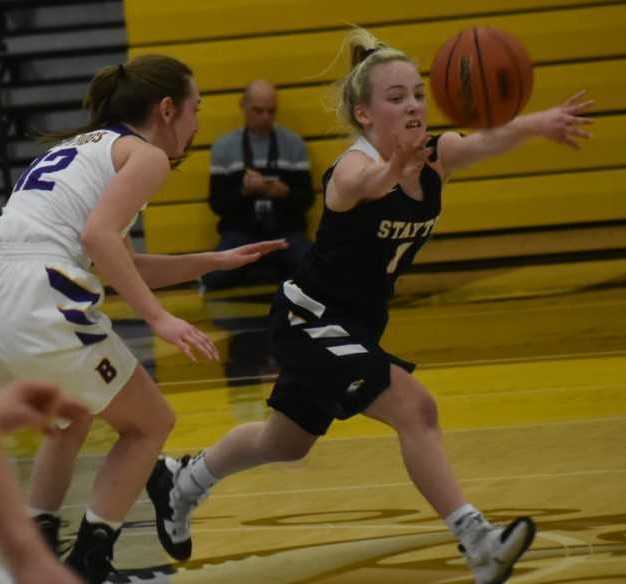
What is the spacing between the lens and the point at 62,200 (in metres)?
4.52

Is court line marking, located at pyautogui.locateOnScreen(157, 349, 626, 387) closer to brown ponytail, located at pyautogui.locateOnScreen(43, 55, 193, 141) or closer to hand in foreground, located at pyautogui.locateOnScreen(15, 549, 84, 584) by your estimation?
brown ponytail, located at pyautogui.locateOnScreen(43, 55, 193, 141)

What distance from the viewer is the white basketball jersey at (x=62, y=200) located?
448cm

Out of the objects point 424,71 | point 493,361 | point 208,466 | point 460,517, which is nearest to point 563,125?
point 460,517

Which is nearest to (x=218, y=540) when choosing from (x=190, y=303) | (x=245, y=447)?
(x=245, y=447)

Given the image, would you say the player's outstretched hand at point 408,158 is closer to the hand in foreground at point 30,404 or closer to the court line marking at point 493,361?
the hand in foreground at point 30,404

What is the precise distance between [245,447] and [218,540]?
432 millimetres

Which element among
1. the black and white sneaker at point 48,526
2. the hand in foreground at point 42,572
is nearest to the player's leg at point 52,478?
the black and white sneaker at point 48,526

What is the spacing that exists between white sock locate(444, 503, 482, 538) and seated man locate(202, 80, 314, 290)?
7.41 m

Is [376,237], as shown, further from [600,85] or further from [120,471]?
[600,85]

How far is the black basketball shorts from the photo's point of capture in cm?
471

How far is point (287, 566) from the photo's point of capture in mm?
4996

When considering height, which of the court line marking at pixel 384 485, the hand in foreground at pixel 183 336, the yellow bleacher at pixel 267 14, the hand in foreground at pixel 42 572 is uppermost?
the hand in foreground at pixel 42 572

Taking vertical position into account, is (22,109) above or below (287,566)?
below

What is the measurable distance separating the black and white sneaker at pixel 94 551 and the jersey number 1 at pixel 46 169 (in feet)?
3.15
